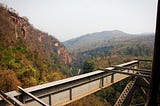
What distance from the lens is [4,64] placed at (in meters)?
23.1

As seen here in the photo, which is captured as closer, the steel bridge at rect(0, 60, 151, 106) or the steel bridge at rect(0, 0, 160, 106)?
the steel bridge at rect(0, 0, 160, 106)

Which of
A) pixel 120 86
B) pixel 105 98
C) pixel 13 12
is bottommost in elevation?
pixel 105 98

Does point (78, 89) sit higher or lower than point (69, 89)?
lower

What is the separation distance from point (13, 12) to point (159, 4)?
44.7 meters

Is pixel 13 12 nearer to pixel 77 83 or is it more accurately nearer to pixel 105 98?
pixel 105 98

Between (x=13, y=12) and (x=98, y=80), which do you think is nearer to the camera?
(x=98, y=80)

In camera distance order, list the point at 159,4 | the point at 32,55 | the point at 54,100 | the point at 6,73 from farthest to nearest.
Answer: the point at 32,55, the point at 6,73, the point at 54,100, the point at 159,4

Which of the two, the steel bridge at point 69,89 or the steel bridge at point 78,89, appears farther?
the steel bridge at point 69,89

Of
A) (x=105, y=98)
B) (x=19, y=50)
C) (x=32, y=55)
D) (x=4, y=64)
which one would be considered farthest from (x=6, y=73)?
(x=105, y=98)

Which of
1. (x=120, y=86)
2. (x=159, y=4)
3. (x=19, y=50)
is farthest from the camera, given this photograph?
(x=120, y=86)

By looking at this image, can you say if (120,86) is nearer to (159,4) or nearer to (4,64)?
(4,64)

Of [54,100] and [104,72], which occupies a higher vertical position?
[104,72]

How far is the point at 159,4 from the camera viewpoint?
1.81m

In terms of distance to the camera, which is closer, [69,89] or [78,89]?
[69,89]
